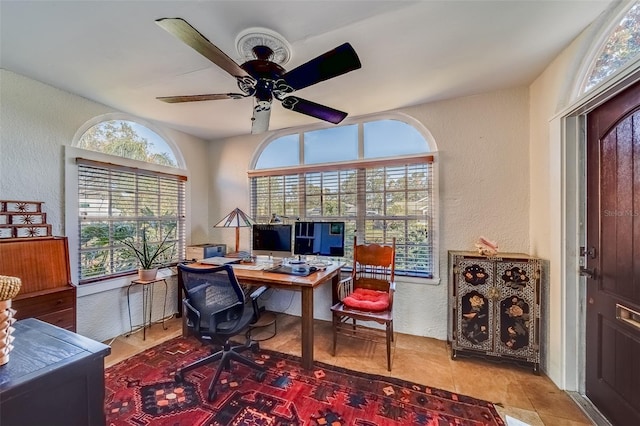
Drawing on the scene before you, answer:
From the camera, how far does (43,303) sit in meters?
1.95

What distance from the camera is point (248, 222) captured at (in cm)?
326

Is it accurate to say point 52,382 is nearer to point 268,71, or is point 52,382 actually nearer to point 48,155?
point 268,71

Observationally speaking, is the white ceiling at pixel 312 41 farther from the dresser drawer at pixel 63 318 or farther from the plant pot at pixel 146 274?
the dresser drawer at pixel 63 318

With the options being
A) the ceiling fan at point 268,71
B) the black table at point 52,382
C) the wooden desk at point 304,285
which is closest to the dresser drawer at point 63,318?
the wooden desk at point 304,285

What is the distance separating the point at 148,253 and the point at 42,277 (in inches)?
41.4

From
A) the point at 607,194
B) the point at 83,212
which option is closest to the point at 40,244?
the point at 83,212

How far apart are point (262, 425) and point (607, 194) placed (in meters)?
2.63

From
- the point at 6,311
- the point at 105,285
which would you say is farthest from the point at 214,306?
the point at 105,285

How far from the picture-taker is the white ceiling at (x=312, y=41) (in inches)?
57.4

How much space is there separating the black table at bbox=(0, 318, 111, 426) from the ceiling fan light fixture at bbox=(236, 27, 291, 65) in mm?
1770

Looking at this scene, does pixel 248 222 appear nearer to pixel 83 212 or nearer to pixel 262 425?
pixel 83 212

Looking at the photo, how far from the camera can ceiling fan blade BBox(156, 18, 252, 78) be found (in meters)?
1.05

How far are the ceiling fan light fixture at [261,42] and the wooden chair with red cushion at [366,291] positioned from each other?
6.13ft

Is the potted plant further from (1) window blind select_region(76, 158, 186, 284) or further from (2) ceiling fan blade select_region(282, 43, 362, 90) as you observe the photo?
(2) ceiling fan blade select_region(282, 43, 362, 90)
